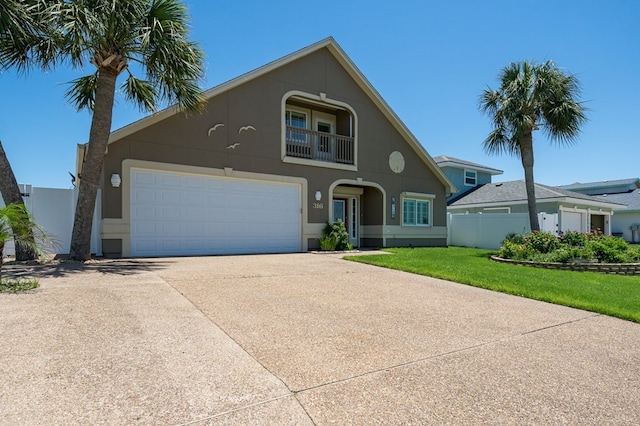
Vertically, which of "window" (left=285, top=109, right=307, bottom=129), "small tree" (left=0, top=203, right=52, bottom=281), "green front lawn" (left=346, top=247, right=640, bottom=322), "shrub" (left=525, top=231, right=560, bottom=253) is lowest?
"green front lawn" (left=346, top=247, right=640, bottom=322)

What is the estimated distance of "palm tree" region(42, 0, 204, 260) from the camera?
25.6 feet

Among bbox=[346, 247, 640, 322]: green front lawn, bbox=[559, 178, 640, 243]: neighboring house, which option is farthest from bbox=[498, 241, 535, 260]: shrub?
bbox=[559, 178, 640, 243]: neighboring house

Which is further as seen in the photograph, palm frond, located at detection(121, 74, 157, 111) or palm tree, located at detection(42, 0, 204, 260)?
palm frond, located at detection(121, 74, 157, 111)

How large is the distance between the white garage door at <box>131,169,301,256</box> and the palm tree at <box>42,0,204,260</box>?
1.72 meters

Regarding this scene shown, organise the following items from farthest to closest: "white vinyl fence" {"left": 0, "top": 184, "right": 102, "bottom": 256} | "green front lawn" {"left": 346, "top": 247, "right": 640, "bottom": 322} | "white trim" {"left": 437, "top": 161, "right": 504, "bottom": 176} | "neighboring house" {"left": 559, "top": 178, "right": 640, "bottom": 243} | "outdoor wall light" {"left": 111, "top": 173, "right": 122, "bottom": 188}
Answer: "neighboring house" {"left": 559, "top": 178, "right": 640, "bottom": 243}, "white trim" {"left": 437, "top": 161, "right": 504, "bottom": 176}, "white vinyl fence" {"left": 0, "top": 184, "right": 102, "bottom": 256}, "outdoor wall light" {"left": 111, "top": 173, "right": 122, "bottom": 188}, "green front lawn" {"left": 346, "top": 247, "right": 640, "bottom": 322}

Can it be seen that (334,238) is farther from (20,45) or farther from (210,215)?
(20,45)

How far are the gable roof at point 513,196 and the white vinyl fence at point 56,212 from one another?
2068cm

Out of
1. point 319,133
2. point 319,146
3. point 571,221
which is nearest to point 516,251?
point 319,146

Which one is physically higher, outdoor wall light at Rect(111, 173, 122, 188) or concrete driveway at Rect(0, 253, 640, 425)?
outdoor wall light at Rect(111, 173, 122, 188)

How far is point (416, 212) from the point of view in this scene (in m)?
17.8

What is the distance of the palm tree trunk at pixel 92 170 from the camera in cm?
876

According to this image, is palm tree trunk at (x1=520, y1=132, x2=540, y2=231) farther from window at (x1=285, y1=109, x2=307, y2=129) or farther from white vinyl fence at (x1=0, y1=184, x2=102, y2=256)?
white vinyl fence at (x1=0, y1=184, x2=102, y2=256)

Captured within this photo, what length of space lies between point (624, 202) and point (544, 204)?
1270 cm

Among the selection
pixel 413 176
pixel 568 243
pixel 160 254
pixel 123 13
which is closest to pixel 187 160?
pixel 160 254
